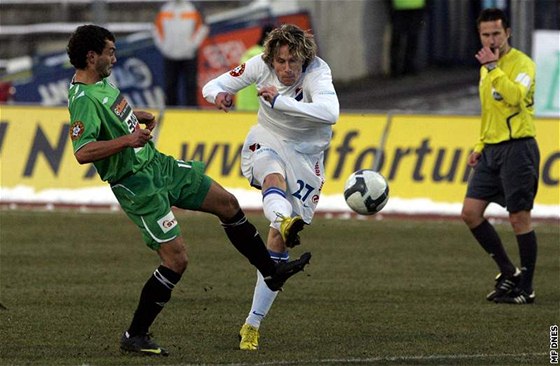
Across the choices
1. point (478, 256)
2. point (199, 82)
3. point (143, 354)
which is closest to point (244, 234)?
point (143, 354)

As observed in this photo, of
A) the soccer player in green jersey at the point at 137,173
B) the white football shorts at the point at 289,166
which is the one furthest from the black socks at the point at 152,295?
the white football shorts at the point at 289,166

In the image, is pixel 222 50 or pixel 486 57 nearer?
pixel 486 57

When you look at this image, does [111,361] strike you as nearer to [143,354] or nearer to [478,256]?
[143,354]

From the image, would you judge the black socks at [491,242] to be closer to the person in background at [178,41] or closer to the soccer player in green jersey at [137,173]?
the soccer player in green jersey at [137,173]

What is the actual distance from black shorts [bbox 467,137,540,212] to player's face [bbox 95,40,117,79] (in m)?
4.19

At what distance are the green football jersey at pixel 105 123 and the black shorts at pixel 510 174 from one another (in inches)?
153

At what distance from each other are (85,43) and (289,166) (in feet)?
5.41

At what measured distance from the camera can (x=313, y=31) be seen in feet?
83.5

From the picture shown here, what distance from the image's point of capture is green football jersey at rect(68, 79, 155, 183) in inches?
358

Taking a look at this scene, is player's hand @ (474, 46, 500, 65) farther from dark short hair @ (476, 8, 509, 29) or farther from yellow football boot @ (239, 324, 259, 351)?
yellow football boot @ (239, 324, 259, 351)

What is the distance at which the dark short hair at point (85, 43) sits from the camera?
920 cm

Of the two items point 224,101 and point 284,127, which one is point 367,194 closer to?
point 284,127

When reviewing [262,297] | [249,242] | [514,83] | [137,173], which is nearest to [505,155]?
[514,83]

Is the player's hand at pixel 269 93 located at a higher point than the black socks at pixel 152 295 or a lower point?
Result: higher
